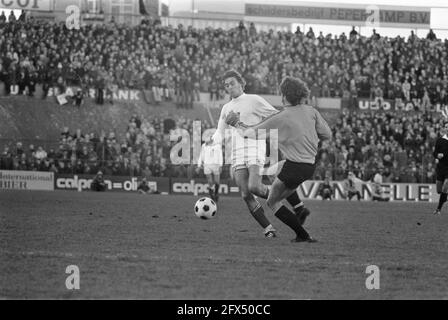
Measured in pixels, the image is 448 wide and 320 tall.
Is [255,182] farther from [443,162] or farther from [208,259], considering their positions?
[443,162]

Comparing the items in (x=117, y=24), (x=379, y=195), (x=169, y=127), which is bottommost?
(x=379, y=195)

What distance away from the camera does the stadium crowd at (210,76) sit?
3403 centimetres

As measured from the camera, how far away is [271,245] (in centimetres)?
1131

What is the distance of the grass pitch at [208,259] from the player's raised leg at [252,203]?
0.30 metres

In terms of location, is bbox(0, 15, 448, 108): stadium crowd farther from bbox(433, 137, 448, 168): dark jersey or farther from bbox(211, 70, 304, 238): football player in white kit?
bbox(211, 70, 304, 238): football player in white kit

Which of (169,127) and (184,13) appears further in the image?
(184,13)

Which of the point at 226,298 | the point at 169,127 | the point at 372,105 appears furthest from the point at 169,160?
the point at 226,298

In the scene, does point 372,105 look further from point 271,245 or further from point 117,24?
point 271,245

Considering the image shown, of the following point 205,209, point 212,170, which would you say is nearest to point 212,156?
point 212,170

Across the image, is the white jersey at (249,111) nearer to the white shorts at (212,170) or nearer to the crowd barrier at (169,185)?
the white shorts at (212,170)

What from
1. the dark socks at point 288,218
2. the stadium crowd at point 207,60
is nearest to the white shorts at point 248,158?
the dark socks at point 288,218

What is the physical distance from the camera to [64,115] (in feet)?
123

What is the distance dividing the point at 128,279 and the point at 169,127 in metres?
27.9

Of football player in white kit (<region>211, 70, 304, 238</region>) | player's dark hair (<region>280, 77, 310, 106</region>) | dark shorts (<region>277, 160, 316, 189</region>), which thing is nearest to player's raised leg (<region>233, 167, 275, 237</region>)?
football player in white kit (<region>211, 70, 304, 238</region>)
